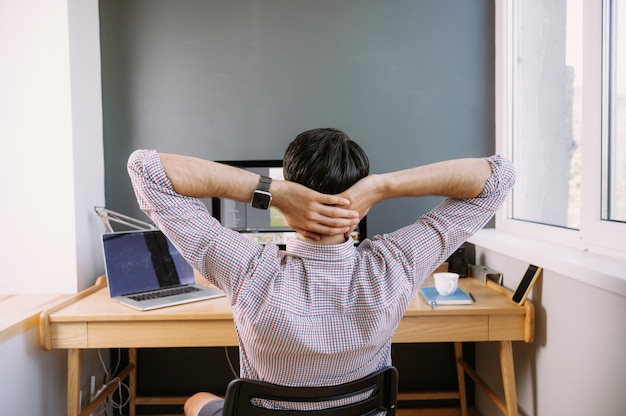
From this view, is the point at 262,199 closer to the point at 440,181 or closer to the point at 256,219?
the point at 440,181

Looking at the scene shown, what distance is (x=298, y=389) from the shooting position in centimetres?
89

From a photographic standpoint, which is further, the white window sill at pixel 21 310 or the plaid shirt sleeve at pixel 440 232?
the white window sill at pixel 21 310

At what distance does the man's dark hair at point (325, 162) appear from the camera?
900 millimetres

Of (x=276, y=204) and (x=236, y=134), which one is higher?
(x=236, y=134)

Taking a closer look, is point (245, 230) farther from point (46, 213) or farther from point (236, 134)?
point (46, 213)

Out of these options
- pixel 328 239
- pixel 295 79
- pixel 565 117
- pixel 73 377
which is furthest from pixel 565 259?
pixel 73 377

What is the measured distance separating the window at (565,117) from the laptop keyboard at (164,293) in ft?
4.82

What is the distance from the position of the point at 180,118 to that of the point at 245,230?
66 centimetres

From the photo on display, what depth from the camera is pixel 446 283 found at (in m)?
1.81

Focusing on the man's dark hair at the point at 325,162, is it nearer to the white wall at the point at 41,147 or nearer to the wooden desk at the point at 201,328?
the wooden desk at the point at 201,328

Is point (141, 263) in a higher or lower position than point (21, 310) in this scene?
higher

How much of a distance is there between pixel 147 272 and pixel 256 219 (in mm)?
508

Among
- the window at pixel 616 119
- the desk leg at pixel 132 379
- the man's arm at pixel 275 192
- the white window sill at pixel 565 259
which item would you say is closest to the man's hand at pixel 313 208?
the man's arm at pixel 275 192

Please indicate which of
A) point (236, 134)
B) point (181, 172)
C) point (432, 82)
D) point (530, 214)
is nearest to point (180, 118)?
point (236, 134)
